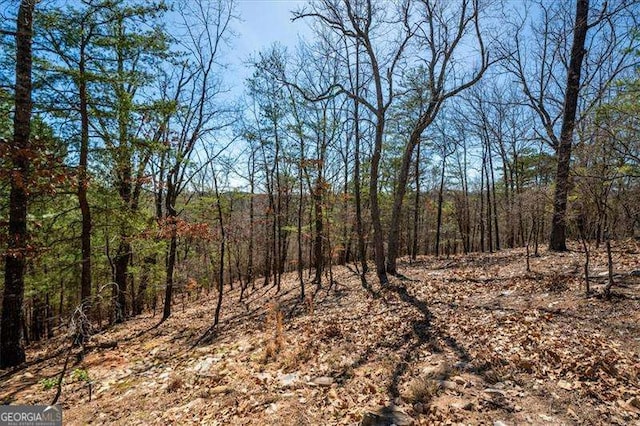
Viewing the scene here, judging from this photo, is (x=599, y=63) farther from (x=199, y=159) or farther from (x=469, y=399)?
(x=199, y=159)

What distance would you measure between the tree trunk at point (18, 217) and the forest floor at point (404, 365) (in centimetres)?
70

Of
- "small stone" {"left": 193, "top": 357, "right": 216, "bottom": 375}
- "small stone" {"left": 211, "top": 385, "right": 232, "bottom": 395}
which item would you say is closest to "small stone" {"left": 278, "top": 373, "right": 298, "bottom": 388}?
"small stone" {"left": 211, "top": 385, "right": 232, "bottom": 395}

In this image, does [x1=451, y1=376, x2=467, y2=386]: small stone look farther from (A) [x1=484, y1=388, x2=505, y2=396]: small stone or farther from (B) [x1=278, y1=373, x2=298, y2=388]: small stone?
(B) [x1=278, y1=373, x2=298, y2=388]: small stone

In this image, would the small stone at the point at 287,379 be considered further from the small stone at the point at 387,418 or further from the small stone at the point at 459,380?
the small stone at the point at 459,380

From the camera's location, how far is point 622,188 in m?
7.30

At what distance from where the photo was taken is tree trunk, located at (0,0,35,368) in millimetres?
5852

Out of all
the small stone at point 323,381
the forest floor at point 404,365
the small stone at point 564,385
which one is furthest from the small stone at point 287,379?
the small stone at point 564,385

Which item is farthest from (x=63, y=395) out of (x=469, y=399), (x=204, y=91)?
(x=204, y=91)

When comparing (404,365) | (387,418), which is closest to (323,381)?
(404,365)

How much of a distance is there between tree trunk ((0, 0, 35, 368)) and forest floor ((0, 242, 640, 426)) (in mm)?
700

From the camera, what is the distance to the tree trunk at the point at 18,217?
585cm

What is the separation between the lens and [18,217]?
6082 millimetres

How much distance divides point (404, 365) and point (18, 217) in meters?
7.61

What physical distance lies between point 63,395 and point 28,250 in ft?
8.73
